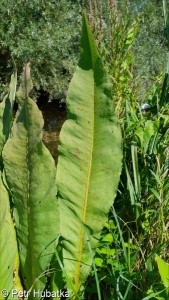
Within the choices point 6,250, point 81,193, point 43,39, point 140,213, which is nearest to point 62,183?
point 81,193

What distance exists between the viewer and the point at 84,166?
1.09m

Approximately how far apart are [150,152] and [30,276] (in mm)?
608

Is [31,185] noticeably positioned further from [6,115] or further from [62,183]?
[6,115]

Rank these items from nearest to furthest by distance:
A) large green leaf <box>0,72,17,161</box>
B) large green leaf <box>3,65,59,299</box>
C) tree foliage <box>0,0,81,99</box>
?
Answer: large green leaf <box>3,65,59,299</box>, large green leaf <box>0,72,17,161</box>, tree foliage <box>0,0,81,99</box>

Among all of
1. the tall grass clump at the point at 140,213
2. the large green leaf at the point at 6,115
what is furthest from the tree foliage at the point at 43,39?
the large green leaf at the point at 6,115

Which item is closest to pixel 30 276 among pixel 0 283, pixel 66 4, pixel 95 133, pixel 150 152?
pixel 0 283

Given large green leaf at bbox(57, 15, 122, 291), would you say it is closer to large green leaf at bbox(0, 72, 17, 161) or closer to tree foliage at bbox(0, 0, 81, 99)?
large green leaf at bbox(0, 72, 17, 161)

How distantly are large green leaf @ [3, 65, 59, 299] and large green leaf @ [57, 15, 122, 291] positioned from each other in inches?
2.9

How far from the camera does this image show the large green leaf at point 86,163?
40.8 inches

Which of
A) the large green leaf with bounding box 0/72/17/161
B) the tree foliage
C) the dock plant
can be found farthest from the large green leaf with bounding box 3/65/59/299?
the tree foliage

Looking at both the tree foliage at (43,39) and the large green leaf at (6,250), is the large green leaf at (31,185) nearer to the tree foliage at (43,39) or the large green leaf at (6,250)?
the large green leaf at (6,250)

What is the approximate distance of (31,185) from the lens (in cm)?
101

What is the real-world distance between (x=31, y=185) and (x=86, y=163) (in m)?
0.16

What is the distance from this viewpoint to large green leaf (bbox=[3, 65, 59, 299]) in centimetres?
98
